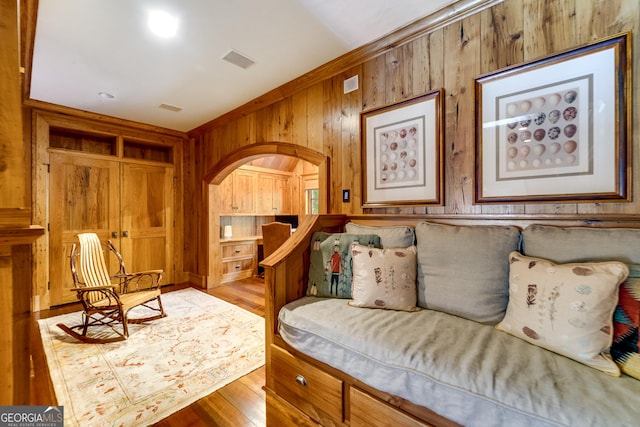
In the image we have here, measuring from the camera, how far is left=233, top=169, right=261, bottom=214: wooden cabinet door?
5.11 metres

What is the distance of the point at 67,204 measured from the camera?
3.60 meters

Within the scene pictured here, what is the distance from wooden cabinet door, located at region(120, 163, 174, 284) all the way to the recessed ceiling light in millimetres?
2688

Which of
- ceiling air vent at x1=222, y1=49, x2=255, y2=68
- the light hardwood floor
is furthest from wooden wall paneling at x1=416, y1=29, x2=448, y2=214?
the light hardwood floor

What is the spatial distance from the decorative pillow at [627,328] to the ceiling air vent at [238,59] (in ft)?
9.69

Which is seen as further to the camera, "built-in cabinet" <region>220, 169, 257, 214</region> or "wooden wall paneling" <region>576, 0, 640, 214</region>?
"built-in cabinet" <region>220, 169, 257, 214</region>

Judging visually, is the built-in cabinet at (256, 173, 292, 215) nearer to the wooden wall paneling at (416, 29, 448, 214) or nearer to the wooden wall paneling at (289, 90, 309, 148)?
the wooden wall paneling at (289, 90, 309, 148)

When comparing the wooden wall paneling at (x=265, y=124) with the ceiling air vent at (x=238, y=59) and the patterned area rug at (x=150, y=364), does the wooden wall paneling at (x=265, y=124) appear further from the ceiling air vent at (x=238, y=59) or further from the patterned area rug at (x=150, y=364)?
the patterned area rug at (x=150, y=364)

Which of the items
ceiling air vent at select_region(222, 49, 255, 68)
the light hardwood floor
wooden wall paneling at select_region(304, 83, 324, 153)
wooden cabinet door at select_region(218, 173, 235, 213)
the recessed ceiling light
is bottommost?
the light hardwood floor

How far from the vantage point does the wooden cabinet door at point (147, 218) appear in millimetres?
4059

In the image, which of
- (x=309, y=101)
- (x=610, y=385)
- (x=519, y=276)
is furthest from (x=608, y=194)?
(x=309, y=101)

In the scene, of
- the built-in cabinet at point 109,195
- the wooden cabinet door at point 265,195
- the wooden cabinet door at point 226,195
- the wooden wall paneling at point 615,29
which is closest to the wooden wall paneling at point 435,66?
the wooden wall paneling at point 615,29

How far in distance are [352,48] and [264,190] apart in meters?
3.76

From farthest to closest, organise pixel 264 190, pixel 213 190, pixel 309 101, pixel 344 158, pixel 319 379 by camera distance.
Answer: pixel 264 190 → pixel 213 190 → pixel 309 101 → pixel 344 158 → pixel 319 379

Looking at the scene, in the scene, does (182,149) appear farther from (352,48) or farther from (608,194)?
(608,194)
